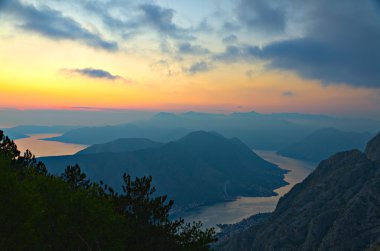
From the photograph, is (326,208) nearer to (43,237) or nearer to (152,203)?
(152,203)

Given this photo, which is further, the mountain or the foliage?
the mountain

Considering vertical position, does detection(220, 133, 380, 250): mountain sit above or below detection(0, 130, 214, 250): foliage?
below

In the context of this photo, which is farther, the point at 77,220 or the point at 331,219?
the point at 331,219

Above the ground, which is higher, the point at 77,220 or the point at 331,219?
the point at 77,220
